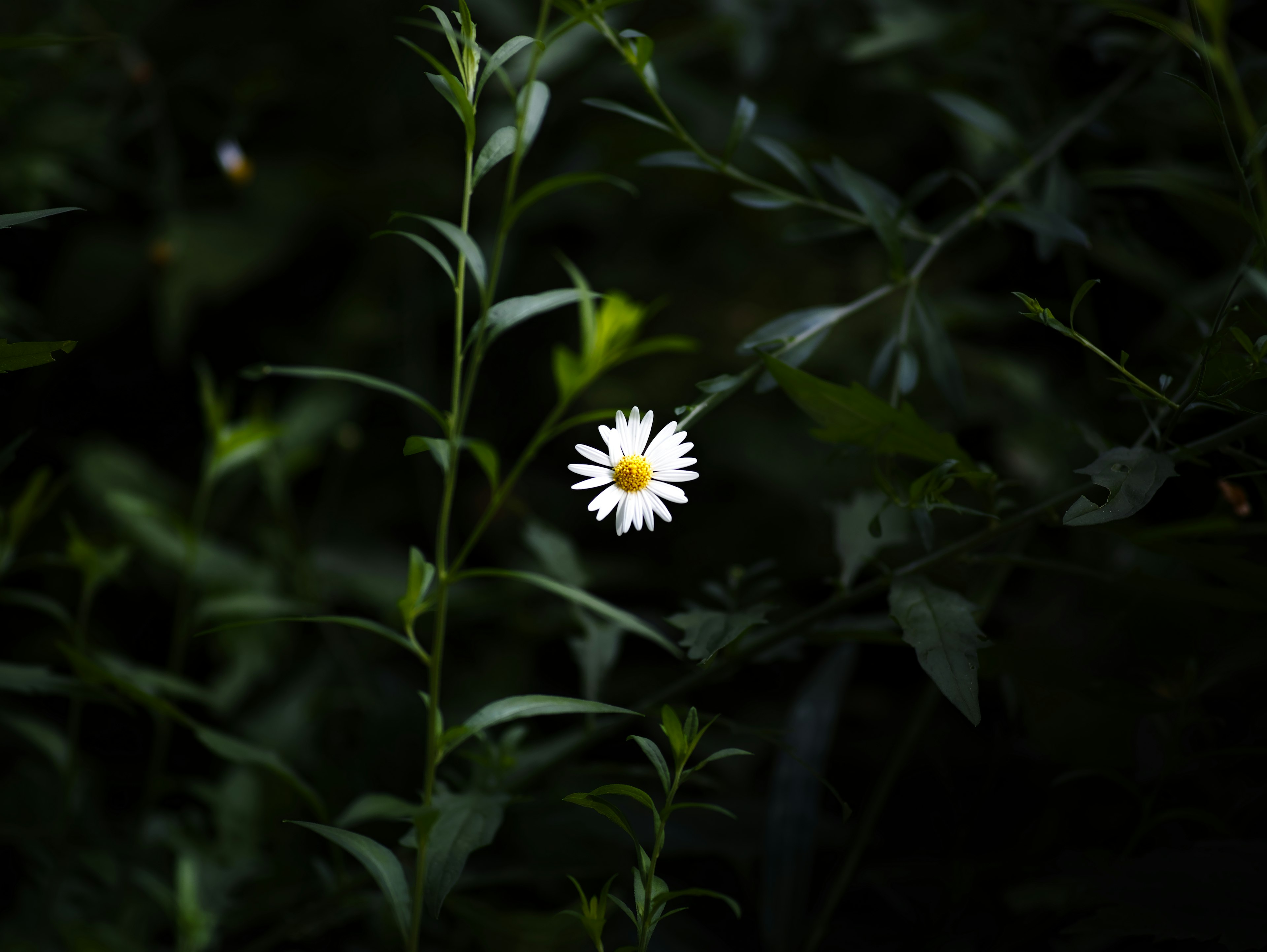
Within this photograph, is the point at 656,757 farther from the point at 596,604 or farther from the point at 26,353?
the point at 26,353

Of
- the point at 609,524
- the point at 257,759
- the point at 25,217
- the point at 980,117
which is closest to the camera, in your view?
the point at 25,217

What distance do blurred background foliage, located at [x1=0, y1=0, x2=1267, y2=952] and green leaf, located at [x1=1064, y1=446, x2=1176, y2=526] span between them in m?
Answer: 0.02

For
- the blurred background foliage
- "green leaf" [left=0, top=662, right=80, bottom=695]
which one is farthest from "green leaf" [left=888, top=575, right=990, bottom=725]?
"green leaf" [left=0, top=662, right=80, bottom=695]

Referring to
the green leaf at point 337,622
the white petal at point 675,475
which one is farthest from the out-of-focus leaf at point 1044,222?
the green leaf at point 337,622

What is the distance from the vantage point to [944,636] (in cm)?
31

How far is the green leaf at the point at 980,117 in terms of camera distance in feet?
1.61

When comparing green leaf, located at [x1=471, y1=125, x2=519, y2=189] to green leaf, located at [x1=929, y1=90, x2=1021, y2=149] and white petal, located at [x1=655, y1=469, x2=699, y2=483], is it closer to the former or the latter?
white petal, located at [x1=655, y1=469, x2=699, y2=483]

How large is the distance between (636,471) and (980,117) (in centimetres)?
34

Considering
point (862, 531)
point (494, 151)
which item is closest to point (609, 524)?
point (862, 531)

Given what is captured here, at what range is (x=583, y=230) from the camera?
3.02ft

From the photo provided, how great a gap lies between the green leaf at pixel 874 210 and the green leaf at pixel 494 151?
0.16 m

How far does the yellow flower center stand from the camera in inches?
12.7

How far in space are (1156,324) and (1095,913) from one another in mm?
511

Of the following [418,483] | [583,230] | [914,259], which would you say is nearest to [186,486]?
[418,483]
